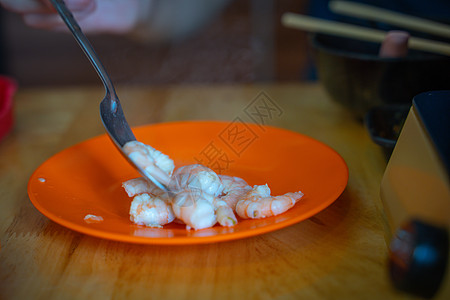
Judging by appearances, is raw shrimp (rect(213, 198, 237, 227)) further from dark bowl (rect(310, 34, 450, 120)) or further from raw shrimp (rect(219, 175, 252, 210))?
dark bowl (rect(310, 34, 450, 120))

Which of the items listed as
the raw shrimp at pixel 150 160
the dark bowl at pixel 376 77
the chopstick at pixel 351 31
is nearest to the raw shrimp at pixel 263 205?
the raw shrimp at pixel 150 160

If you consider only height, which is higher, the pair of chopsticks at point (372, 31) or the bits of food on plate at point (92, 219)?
the pair of chopsticks at point (372, 31)

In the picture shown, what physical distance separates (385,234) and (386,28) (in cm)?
73

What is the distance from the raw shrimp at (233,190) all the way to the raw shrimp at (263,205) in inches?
1.1

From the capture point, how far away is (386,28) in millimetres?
1217

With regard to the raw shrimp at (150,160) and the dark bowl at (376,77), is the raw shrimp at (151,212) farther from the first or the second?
the dark bowl at (376,77)

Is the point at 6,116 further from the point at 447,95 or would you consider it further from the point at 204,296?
the point at 447,95

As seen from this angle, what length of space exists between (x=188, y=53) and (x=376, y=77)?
2637 mm

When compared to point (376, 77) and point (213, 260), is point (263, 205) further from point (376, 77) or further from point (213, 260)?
point (376, 77)

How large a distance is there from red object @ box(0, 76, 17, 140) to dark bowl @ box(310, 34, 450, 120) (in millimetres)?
685

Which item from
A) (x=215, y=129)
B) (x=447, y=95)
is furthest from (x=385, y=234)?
(x=215, y=129)

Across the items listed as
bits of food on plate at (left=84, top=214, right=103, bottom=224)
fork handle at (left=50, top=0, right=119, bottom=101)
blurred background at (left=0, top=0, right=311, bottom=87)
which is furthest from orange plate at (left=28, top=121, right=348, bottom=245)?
blurred background at (left=0, top=0, right=311, bottom=87)

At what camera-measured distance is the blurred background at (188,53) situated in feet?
10.6

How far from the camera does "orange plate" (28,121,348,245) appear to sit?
591 millimetres
